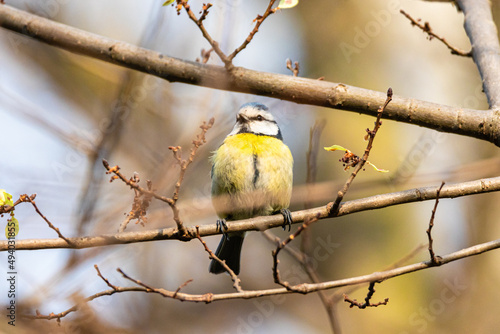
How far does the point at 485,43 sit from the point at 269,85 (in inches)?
69.2

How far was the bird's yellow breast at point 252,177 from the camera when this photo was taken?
416 centimetres

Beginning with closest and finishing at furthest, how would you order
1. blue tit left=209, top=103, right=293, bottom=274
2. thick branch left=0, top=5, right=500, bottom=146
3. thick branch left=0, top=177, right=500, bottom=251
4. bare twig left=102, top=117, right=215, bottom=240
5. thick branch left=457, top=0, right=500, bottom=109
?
bare twig left=102, top=117, right=215, bottom=240, thick branch left=0, top=177, right=500, bottom=251, thick branch left=0, top=5, right=500, bottom=146, thick branch left=457, top=0, right=500, bottom=109, blue tit left=209, top=103, right=293, bottom=274

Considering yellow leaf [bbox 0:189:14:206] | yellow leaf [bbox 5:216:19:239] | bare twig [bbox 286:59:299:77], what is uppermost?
bare twig [bbox 286:59:299:77]

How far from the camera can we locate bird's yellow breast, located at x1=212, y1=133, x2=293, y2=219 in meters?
4.16

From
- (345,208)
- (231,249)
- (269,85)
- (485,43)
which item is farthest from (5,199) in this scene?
(485,43)

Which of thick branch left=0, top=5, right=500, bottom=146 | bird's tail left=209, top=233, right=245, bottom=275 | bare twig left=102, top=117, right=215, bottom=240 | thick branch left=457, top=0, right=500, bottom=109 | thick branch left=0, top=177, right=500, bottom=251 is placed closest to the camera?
bare twig left=102, top=117, right=215, bottom=240

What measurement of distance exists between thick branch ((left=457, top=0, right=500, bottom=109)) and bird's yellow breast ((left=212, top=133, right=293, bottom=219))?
1717 millimetres

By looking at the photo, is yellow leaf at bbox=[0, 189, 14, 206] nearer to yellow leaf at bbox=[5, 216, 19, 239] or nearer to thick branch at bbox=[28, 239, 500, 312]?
yellow leaf at bbox=[5, 216, 19, 239]

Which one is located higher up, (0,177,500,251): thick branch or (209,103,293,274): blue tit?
(209,103,293,274): blue tit

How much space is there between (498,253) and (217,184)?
580 cm

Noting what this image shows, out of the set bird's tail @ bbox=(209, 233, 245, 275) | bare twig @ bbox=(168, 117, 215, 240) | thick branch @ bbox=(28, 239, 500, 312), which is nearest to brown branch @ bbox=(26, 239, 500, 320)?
thick branch @ bbox=(28, 239, 500, 312)

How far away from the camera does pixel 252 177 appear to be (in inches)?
165

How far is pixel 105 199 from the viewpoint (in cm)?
354

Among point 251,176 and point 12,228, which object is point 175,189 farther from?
point 251,176
